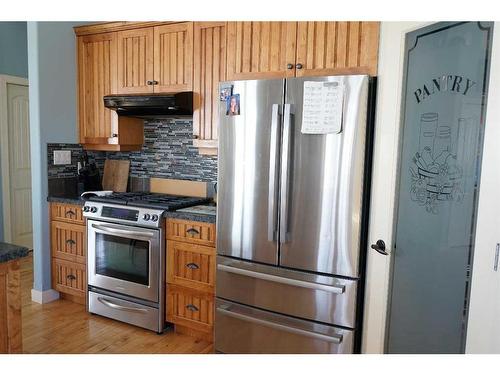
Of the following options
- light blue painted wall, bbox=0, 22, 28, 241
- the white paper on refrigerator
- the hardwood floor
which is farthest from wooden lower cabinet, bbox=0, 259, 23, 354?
light blue painted wall, bbox=0, 22, 28, 241

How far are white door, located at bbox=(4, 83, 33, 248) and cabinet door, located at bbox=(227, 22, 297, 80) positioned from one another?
122 inches

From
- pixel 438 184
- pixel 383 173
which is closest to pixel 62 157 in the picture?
pixel 383 173

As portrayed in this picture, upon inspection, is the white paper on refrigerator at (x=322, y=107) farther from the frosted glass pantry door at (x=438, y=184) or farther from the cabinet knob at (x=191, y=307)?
the cabinet knob at (x=191, y=307)

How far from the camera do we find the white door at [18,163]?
4434 millimetres

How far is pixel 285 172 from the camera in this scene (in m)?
2.21

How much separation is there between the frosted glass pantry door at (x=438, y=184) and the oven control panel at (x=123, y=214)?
1601mm

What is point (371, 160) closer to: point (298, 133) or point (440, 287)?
point (298, 133)

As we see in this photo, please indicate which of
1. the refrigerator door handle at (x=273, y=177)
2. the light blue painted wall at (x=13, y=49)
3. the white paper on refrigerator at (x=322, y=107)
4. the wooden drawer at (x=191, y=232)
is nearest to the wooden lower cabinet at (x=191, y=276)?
the wooden drawer at (x=191, y=232)

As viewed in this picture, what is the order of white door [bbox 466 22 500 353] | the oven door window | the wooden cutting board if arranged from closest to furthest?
white door [bbox 466 22 500 353] < the oven door window < the wooden cutting board

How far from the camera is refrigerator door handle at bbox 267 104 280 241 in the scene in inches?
87.0

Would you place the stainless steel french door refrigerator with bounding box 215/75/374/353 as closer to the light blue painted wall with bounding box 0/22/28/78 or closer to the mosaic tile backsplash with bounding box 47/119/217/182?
the mosaic tile backsplash with bounding box 47/119/217/182

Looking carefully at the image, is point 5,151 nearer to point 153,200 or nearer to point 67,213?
point 67,213

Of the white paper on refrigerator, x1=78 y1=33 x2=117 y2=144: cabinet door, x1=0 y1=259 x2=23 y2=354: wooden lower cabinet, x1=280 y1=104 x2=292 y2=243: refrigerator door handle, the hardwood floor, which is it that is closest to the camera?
x1=0 y1=259 x2=23 y2=354: wooden lower cabinet
